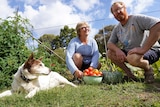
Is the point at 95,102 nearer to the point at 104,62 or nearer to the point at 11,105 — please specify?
the point at 11,105

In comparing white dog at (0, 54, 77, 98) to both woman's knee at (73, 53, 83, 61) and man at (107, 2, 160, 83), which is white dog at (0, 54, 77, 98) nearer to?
woman's knee at (73, 53, 83, 61)

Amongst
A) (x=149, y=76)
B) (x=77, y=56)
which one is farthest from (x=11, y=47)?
(x=149, y=76)

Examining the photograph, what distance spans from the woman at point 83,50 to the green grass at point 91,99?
1286 millimetres

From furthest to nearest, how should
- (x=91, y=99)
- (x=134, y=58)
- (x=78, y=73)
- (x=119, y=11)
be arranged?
(x=78, y=73)
(x=119, y=11)
(x=134, y=58)
(x=91, y=99)

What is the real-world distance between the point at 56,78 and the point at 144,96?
1.83 metres

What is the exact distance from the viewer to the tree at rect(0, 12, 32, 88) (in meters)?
5.70

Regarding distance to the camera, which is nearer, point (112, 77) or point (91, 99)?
point (91, 99)

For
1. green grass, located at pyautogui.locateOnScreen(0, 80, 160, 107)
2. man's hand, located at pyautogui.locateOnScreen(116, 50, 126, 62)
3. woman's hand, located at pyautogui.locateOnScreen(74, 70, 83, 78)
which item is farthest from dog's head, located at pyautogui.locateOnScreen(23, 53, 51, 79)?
man's hand, located at pyautogui.locateOnScreen(116, 50, 126, 62)

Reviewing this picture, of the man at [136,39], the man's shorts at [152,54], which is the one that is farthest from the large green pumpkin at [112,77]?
the man's shorts at [152,54]

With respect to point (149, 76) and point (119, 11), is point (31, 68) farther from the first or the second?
point (149, 76)

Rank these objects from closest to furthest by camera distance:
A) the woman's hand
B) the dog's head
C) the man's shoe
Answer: the dog's head < the man's shoe < the woman's hand

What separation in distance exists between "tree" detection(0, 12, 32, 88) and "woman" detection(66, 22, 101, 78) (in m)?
1.31

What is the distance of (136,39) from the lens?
4.63m

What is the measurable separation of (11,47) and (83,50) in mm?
→ 1687
